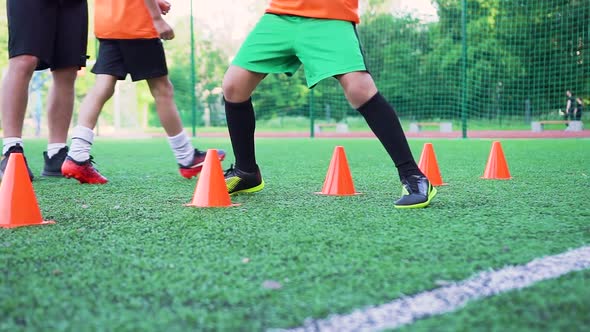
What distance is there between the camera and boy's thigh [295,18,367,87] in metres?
3.23

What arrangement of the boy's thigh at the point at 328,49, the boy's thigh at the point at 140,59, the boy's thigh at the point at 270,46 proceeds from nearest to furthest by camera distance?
1. the boy's thigh at the point at 328,49
2. the boy's thigh at the point at 270,46
3. the boy's thigh at the point at 140,59

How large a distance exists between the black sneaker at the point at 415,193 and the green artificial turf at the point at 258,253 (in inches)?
2.7

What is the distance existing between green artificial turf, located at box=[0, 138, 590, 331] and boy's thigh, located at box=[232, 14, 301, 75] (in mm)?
715

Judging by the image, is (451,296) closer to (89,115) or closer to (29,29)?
(89,115)

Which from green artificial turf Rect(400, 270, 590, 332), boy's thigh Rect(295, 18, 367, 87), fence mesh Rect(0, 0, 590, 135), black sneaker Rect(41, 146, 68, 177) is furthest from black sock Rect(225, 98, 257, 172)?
fence mesh Rect(0, 0, 590, 135)

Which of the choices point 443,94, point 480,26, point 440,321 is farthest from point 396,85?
point 440,321

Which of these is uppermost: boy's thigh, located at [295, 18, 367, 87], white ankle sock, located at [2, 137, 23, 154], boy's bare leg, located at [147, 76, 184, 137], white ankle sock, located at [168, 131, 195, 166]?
boy's thigh, located at [295, 18, 367, 87]

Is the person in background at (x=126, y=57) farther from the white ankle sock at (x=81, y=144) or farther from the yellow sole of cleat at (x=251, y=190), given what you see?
the yellow sole of cleat at (x=251, y=190)

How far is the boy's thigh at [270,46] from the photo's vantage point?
3379 millimetres

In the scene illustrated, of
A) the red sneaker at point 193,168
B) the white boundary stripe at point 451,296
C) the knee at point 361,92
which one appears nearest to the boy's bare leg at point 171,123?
the red sneaker at point 193,168

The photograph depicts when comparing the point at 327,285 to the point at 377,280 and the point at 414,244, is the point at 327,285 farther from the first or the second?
the point at 414,244

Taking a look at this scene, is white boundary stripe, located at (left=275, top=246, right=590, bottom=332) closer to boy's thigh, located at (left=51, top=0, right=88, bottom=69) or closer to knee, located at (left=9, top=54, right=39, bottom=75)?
knee, located at (left=9, top=54, right=39, bottom=75)

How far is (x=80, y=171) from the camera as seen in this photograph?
14.4 feet

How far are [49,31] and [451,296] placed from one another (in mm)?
3930
